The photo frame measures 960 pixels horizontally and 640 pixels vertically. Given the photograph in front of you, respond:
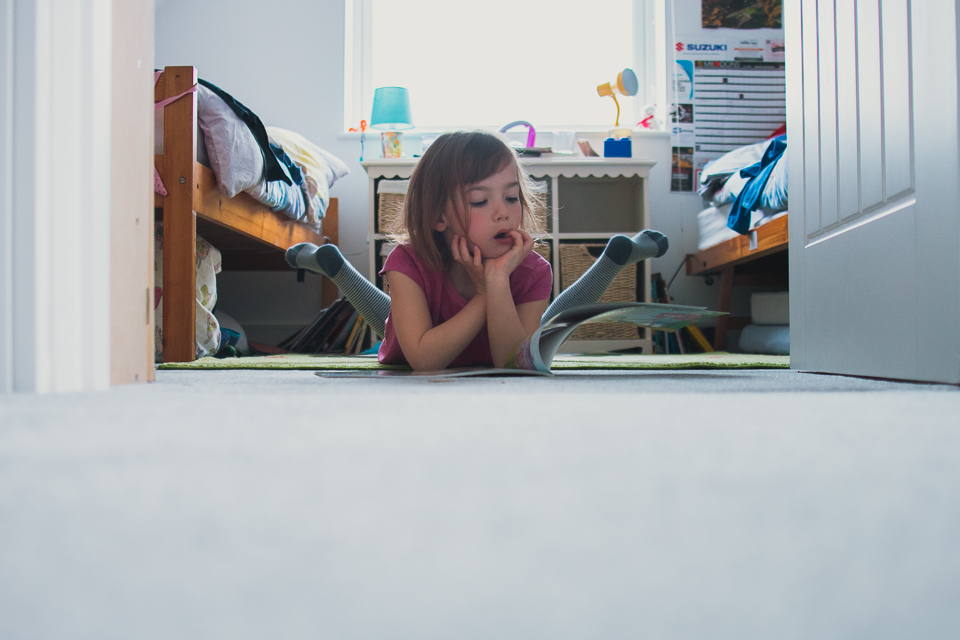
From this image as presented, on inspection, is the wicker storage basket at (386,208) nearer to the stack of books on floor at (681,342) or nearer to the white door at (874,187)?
the stack of books on floor at (681,342)

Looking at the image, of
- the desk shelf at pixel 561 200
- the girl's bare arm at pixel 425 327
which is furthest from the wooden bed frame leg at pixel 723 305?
the girl's bare arm at pixel 425 327

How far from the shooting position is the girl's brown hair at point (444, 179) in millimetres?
1046

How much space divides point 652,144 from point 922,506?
9.47 ft

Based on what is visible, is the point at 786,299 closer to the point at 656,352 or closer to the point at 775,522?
the point at 656,352

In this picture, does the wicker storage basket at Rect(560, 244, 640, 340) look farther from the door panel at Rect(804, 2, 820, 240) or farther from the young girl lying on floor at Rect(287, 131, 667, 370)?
the door panel at Rect(804, 2, 820, 240)

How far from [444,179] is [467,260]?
0.15m

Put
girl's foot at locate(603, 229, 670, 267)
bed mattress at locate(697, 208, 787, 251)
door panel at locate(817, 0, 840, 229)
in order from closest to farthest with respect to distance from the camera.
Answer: door panel at locate(817, 0, 840, 229) < girl's foot at locate(603, 229, 670, 267) < bed mattress at locate(697, 208, 787, 251)

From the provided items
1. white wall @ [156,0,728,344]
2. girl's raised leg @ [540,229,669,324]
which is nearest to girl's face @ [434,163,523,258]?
girl's raised leg @ [540,229,669,324]

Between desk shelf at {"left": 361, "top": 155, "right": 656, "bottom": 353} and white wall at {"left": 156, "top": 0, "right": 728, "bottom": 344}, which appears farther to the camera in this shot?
white wall at {"left": 156, "top": 0, "right": 728, "bottom": 344}

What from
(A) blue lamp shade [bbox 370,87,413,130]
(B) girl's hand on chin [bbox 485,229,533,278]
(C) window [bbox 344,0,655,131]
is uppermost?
(C) window [bbox 344,0,655,131]

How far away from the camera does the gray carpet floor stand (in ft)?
0.61

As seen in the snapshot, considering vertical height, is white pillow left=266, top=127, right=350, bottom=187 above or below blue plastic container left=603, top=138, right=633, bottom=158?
below

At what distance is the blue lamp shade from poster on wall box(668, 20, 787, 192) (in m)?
1.13

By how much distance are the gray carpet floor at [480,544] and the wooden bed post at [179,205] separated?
1301 mm
